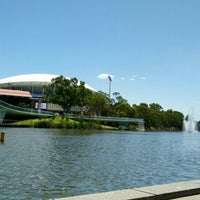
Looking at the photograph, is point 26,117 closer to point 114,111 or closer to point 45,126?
point 45,126

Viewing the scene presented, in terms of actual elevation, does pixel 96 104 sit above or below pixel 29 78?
below

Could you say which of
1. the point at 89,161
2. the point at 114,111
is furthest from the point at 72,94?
the point at 89,161

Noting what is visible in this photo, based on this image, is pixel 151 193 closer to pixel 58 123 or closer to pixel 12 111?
pixel 58 123

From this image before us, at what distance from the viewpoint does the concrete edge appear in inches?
281

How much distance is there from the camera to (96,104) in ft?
406

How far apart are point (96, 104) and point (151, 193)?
11620 centimetres

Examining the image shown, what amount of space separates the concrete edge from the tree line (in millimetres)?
100757

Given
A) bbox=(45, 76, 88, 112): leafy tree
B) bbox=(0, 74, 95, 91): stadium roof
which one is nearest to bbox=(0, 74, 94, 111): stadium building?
bbox=(0, 74, 95, 91): stadium roof

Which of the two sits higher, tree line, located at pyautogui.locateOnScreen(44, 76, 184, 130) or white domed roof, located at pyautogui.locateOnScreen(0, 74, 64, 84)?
white domed roof, located at pyautogui.locateOnScreen(0, 74, 64, 84)

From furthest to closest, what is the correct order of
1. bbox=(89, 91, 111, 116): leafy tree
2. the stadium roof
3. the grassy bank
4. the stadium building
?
1. the stadium roof
2. the stadium building
3. bbox=(89, 91, 111, 116): leafy tree
4. the grassy bank

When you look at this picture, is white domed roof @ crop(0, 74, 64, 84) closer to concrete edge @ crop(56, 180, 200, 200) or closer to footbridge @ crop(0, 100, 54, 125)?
footbridge @ crop(0, 100, 54, 125)

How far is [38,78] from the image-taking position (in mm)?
173625

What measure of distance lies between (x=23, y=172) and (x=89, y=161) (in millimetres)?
6388

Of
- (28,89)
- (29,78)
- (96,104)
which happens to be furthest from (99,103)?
(29,78)
